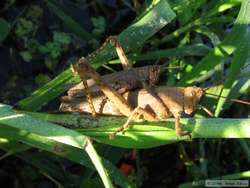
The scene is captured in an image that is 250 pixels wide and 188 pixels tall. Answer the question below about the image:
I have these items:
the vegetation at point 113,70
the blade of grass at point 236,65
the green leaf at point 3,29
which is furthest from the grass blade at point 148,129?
the green leaf at point 3,29

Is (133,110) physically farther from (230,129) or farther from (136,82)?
(230,129)

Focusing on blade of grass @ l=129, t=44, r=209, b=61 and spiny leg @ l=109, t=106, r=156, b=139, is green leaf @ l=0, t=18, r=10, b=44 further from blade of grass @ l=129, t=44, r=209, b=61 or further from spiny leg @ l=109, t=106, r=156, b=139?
spiny leg @ l=109, t=106, r=156, b=139

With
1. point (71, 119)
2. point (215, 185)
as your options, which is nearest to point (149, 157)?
point (215, 185)

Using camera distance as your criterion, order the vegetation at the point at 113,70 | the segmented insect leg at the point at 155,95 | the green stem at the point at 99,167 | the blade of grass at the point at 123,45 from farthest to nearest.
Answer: the segmented insect leg at the point at 155,95 < the blade of grass at the point at 123,45 < the vegetation at the point at 113,70 < the green stem at the point at 99,167

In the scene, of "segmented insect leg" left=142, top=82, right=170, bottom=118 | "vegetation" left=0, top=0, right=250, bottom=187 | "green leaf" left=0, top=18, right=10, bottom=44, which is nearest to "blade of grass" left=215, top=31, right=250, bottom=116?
"vegetation" left=0, top=0, right=250, bottom=187

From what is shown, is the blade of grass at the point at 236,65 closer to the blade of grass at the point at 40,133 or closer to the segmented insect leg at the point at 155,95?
the segmented insect leg at the point at 155,95

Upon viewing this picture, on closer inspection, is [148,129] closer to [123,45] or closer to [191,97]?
[191,97]
